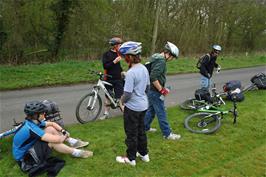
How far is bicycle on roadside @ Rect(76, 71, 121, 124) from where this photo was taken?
24.3ft

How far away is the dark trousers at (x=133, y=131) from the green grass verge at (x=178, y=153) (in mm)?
315

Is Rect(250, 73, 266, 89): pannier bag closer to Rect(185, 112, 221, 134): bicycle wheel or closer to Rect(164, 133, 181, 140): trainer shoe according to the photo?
Rect(185, 112, 221, 134): bicycle wheel

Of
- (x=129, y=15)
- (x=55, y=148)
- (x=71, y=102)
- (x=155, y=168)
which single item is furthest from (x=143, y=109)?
(x=129, y=15)

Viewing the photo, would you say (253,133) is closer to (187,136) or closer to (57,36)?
(187,136)

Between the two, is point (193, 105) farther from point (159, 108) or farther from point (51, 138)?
point (51, 138)

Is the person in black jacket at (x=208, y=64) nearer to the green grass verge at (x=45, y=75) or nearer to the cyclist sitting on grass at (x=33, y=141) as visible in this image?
the cyclist sitting on grass at (x=33, y=141)

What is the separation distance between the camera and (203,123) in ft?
24.4

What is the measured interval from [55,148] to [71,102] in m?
4.55

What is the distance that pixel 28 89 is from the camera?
1162 centimetres

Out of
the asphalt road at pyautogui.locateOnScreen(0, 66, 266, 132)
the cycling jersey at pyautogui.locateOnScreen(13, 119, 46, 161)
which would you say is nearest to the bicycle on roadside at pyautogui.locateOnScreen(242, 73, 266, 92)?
the asphalt road at pyautogui.locateOnScreen(0, 66, 266, 132)

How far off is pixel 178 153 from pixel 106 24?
18161mm

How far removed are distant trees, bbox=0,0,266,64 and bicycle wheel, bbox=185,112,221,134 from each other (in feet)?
44.2

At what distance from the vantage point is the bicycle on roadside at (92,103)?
7.42 meters

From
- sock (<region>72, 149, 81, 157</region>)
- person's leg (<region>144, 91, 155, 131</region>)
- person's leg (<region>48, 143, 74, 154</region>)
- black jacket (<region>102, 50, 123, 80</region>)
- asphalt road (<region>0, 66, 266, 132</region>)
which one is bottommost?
asphalt road (<region>0, 66, 266, 132</region>)
